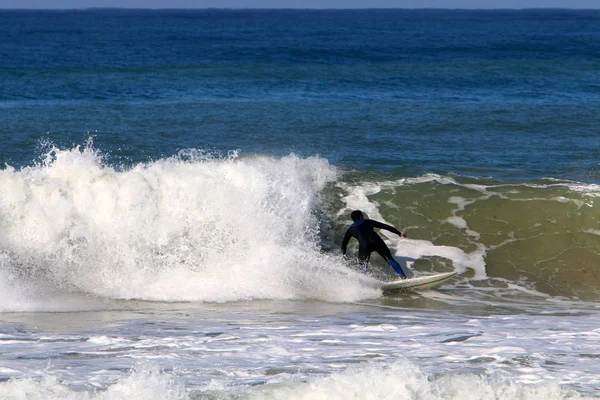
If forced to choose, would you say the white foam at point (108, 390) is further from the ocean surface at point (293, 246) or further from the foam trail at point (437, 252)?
the foam trail at point (437, 252)

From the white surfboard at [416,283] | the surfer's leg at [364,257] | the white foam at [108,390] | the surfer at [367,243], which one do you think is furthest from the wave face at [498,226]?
the white foam at [108,390]

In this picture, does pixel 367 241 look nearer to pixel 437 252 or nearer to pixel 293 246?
pixel 293 246

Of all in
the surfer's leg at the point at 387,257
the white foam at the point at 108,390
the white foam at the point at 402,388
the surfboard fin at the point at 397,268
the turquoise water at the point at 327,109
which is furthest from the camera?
the turquoise water at the point at 327,109

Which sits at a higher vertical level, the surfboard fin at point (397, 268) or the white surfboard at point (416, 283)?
the surfboard fin at point (397, 268)

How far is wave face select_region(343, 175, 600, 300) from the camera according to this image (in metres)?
12.5

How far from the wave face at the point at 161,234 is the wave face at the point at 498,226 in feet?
5.42

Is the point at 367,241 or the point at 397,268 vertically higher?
the point at 367,241

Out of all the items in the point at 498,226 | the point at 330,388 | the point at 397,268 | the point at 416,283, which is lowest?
the point at 416,283

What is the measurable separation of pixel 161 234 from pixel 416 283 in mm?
3657

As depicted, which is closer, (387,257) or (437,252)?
(387,257)

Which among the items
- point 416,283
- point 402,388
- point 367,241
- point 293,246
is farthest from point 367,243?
point 402,388

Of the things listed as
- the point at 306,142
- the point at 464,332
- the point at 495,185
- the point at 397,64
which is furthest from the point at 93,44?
the point at 464,332

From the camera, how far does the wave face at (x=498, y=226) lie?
1248 centimetres

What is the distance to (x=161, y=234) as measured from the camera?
479 inches
